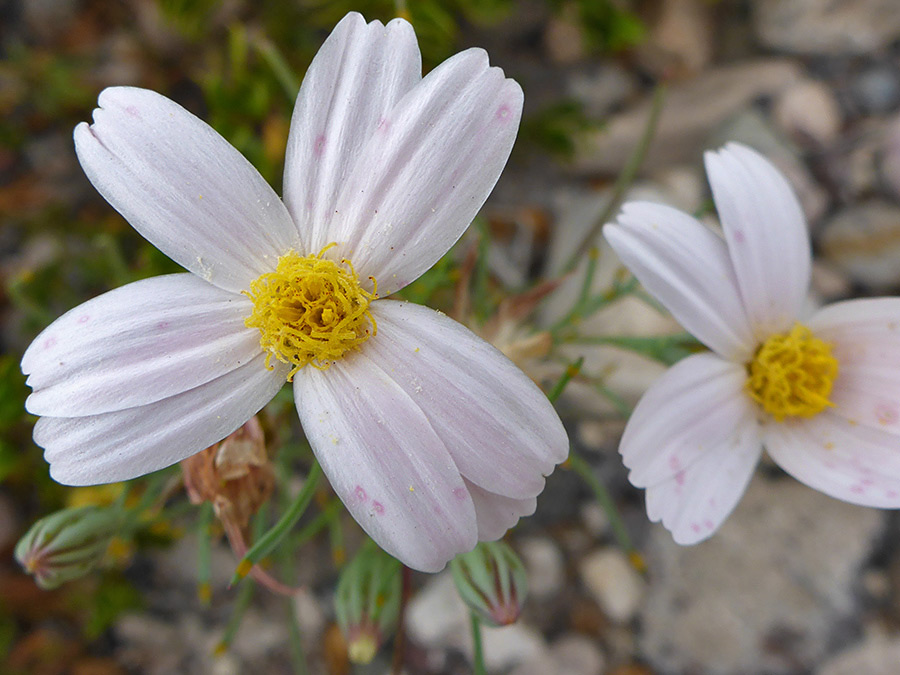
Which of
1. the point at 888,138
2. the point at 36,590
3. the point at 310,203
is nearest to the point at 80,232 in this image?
the point at 36,590

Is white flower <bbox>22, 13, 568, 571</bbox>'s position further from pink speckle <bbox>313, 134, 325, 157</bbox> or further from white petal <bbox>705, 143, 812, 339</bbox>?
white petal <bbox>705, 143, 812, 339</bbox>

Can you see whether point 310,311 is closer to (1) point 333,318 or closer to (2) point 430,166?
(1) point 333,318

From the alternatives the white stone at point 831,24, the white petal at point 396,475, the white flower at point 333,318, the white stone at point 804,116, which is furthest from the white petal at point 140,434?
the white stone at point 831,24

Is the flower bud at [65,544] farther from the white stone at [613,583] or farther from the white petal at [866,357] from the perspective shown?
the white stone at [613,583]

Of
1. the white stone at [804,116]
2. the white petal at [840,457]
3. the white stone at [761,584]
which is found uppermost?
the white petal at [840,457]

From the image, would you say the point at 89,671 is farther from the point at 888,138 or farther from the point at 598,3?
the point at 888,138

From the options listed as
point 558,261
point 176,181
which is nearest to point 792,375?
point 176,181

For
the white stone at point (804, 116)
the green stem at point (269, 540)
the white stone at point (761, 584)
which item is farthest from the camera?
the white stone at point (804, 116)
